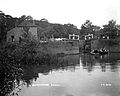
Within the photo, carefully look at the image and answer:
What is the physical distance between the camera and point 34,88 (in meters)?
15.3

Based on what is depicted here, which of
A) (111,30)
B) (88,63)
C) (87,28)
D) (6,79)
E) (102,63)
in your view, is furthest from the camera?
(87,28)

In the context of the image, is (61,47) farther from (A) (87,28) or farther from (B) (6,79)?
(B) (6,79)

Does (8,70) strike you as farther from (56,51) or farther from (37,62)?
(56,51)

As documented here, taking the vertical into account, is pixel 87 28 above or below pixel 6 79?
above

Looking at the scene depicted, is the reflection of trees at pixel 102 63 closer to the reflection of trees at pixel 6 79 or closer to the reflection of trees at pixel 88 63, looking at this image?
the reflection of trees at pixel 88 63

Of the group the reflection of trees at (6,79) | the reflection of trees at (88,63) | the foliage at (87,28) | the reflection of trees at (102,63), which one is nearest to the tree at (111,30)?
the foliage at (87,28)

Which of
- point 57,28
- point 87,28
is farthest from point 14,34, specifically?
point 87,28

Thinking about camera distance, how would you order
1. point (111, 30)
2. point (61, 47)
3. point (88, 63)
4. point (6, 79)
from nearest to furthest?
point (6, 79), point (88, 63), point (61, 47), point (111, 30)

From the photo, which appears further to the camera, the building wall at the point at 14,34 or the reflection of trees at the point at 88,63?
the building wall at the point at 14,34

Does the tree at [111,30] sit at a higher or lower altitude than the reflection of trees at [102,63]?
higher

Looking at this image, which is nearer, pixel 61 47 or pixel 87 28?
pixel 61 47

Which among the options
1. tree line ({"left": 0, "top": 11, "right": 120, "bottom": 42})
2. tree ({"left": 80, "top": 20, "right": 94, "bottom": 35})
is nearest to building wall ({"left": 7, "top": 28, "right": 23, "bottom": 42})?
tree line ({"left": 0, "top": 11, "right": 120, "bottom": 42})

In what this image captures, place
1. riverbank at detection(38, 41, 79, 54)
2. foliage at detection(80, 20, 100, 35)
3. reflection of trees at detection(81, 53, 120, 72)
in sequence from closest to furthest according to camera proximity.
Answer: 1. reflection of trees at detection(81, 53, 120, 72)
2. riverbank at detection(38, 41, 79, 54)
3. foliage at detection(80, 20, 100, 35)

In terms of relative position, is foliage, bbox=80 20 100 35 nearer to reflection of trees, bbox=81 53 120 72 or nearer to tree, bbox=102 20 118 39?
tree, bbox=102 20 118 39
